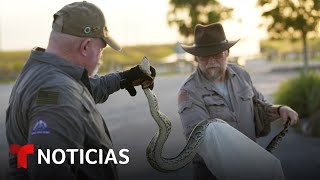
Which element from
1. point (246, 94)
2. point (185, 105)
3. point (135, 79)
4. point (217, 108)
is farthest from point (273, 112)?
point (135, 79)

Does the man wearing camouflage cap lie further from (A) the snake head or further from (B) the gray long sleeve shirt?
(A) the snake head

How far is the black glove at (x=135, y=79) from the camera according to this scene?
345 centimetres

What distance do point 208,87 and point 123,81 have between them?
0.68 meters

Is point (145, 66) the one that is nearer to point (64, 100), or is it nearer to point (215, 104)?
point (215, 104)

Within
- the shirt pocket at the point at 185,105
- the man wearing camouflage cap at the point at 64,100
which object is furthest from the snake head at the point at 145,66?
the shirt pocket at the point at 185,105

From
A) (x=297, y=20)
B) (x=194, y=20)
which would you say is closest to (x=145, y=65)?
(x=297, y=20)

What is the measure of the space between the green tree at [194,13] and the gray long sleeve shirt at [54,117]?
30.9m

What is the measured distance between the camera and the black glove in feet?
11.3

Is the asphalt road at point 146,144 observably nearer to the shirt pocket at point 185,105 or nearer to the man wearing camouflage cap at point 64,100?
the shirt pocket at point 185,105

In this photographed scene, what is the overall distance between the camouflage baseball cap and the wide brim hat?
1.38 metres

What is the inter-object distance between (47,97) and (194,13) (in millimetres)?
33266

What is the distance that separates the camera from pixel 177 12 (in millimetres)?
36656

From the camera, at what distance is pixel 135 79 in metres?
3.62

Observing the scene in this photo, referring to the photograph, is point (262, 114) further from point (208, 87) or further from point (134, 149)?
point (134, 149)
